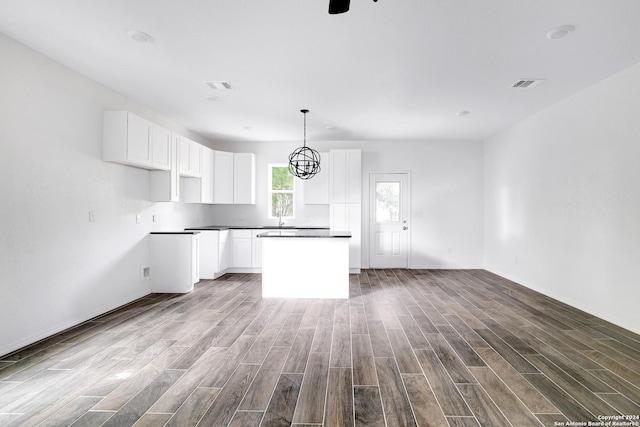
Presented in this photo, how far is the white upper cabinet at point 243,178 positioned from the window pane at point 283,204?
570 millimetres

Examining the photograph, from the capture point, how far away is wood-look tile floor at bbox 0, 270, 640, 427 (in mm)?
2035

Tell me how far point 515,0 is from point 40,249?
15.2ft

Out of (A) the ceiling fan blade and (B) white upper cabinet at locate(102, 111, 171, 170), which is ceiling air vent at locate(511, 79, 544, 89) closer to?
(A) the ceiling fan blade

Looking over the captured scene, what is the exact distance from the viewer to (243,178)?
706 cm

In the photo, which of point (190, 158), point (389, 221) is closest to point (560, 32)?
point (389, 221)

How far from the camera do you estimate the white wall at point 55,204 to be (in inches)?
118

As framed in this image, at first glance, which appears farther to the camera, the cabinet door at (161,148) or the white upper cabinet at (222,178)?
the white upper cabinet at (222,178)

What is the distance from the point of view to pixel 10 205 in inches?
117

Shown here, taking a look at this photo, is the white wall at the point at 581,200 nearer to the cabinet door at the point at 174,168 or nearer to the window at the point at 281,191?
the window at the point at 281,191

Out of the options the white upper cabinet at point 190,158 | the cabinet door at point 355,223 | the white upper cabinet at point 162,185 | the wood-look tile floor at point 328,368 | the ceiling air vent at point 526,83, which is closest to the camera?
the wood-look tile floor at point 328,368

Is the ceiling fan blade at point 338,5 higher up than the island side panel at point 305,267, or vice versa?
the ceiling fan blade at point 338,5

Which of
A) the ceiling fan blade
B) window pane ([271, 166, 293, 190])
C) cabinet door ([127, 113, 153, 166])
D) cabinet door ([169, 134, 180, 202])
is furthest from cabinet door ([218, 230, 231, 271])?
the ceiling fan blade

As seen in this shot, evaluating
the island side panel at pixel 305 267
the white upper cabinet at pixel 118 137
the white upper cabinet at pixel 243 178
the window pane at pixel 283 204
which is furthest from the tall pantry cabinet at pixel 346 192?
the white upper cabinet at pixel 118 137

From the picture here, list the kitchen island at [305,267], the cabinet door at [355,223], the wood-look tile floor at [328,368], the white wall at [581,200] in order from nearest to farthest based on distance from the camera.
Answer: the wood-look tile floor at [328,368], the white wall at [581,200], the kitchen island at [305,267], the cabinet door at [355,223]
